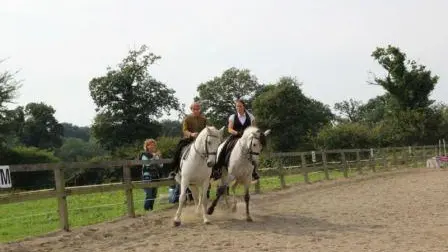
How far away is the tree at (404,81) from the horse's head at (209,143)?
139 ft

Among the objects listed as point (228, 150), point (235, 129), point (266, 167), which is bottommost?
point (266, 167)

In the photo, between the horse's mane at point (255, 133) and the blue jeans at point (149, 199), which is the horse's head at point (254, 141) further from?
the blue jeans at point (149, 199)

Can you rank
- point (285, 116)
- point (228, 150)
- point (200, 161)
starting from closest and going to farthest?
point (200, 161) → point (228, 150) → point (285, 116)

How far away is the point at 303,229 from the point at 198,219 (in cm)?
217

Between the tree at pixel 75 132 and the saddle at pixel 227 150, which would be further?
the tree at pixel 75 132

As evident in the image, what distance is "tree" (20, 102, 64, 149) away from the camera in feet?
285

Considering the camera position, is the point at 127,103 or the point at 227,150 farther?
the point at 127,103

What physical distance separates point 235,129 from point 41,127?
83.4 metres

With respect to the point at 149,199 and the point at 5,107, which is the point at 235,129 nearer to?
the point at 149,199

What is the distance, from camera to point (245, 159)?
10.1 m

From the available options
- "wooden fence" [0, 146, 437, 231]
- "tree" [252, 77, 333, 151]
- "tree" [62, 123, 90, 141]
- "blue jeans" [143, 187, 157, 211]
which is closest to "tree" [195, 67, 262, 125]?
"tree" [252, 77, 333, 151]

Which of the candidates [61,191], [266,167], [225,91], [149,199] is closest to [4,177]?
[61,191]

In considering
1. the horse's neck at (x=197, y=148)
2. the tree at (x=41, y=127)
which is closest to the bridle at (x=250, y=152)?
the horse's neck at (x=197, y=148)

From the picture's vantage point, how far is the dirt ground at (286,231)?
7246mm
